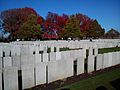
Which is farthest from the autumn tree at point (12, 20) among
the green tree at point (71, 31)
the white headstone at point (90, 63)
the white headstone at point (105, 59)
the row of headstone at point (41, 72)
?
the row of headstone at point (41, 72)

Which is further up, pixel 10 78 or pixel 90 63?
pixel 90 63

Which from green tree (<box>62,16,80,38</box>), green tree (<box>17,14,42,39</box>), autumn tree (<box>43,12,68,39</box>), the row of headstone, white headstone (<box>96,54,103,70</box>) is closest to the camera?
the row of headstone

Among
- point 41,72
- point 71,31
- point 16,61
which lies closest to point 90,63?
point 41,72

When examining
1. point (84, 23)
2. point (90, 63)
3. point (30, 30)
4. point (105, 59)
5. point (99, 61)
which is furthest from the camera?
point (84, 23)

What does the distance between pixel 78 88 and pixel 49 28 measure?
59.3 metres

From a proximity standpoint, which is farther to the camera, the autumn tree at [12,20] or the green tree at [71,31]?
the autumn tree at [12,20]

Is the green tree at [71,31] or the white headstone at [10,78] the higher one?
the green tree at [71,31]

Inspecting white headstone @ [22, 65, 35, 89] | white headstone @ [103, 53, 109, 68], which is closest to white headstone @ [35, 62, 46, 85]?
white headstone @ [22, 65, 35, 89]

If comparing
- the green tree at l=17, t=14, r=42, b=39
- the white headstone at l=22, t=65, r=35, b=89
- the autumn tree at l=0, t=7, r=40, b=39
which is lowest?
the white headstone at l=22, t=65, r=35, b=89

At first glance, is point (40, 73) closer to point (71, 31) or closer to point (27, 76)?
point (27, 76)

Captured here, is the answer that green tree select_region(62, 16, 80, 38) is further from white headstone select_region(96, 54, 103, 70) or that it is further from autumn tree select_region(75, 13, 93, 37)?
white headstone select_region(96, 54, 103, 70)

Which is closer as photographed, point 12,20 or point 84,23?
point 12,20

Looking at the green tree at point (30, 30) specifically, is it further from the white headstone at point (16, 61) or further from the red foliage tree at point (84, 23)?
the white headstone at point (16, 61)

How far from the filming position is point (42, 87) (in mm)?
7047
